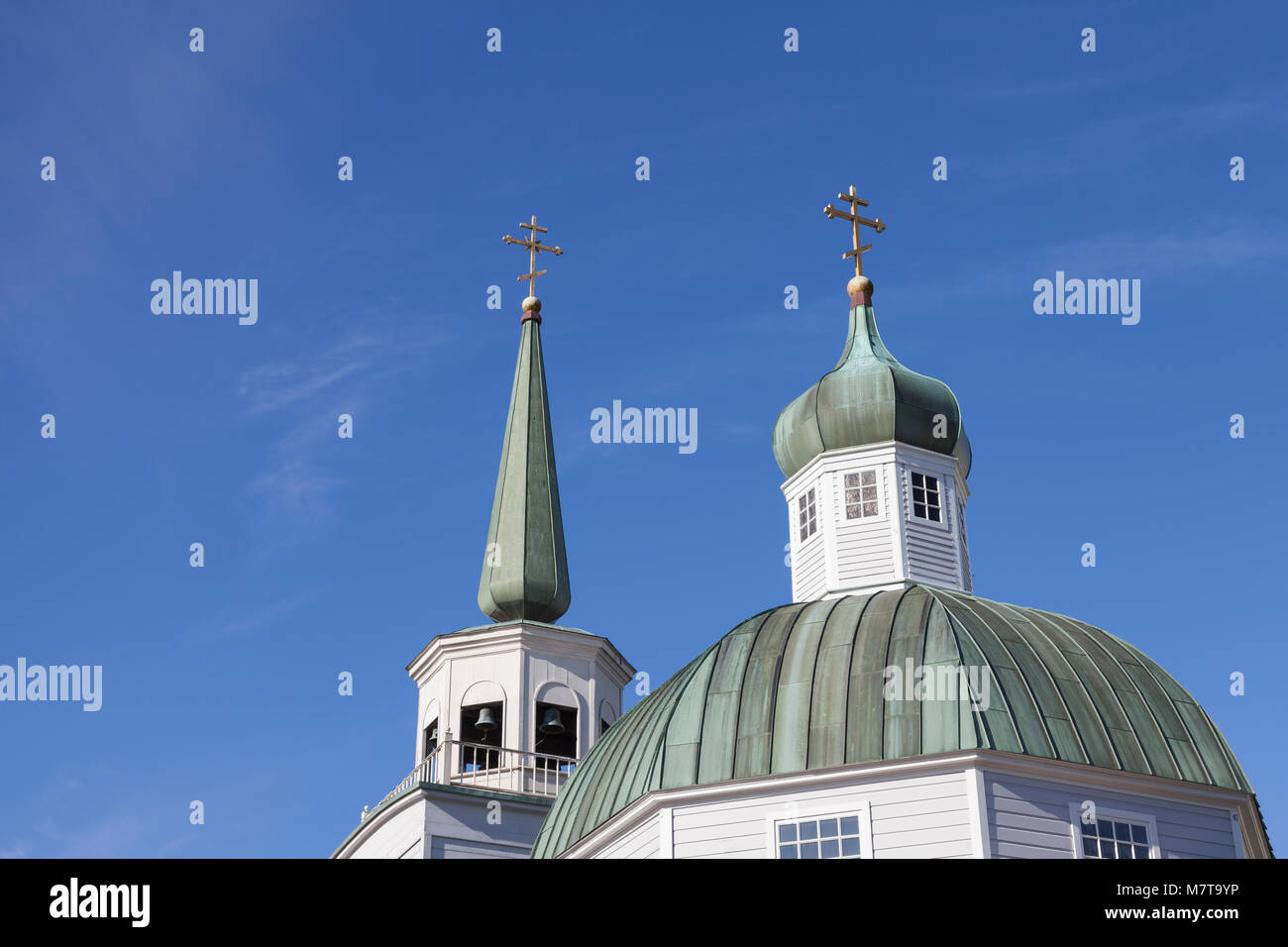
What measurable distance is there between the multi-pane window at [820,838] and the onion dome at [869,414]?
10918mm

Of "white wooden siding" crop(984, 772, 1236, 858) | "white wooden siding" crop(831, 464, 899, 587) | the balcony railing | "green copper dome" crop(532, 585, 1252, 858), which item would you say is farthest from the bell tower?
"white wooden siding" crop(984, 772, 1236, 858)

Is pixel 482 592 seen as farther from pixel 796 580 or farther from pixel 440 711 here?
pixel 796 580

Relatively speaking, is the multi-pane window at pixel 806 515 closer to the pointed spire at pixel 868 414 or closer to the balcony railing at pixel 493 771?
the pointed spire at pixel 868 414

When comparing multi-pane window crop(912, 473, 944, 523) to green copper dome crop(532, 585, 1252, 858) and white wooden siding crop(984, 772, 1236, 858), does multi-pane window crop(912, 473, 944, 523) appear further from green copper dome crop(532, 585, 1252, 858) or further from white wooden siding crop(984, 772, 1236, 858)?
white wooden siding crop(984, 772, 1236, 858)

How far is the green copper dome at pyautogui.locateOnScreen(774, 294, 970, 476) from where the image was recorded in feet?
107

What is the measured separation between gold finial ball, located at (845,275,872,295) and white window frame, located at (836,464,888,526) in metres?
4.35

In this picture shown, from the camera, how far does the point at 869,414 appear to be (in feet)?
107

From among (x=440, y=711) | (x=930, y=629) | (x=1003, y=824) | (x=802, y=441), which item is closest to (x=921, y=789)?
(x=1003, y=824)

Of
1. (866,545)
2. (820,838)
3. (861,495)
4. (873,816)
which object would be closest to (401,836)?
(866,545)

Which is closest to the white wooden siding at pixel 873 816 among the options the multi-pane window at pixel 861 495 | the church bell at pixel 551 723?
the multi-pane window at pixel 861 495

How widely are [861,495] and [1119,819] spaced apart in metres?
9.87
